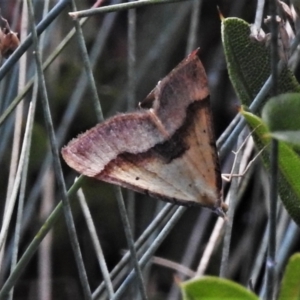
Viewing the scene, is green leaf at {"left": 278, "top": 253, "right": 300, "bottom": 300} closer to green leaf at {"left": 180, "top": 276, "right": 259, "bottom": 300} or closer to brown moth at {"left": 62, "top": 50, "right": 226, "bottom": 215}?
green leaf at {"left": 180, "top": 276, "right": 259, "bottom": 300}

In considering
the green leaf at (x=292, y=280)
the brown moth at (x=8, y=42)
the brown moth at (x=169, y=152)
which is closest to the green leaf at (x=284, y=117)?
the green leaf at (x=292, y=280)

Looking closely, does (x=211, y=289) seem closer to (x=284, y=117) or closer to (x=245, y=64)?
(x=284, y=117)

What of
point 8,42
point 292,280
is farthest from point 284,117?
point 8,42

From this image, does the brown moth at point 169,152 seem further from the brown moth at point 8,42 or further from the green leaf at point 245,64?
the brown moth at point 8,42

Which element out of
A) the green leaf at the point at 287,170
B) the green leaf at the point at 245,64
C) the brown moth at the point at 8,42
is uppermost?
the brown moth at the point at 8,42

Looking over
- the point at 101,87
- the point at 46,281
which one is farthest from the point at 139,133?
the point at 101,87

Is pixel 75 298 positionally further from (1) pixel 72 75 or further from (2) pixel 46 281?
(1) pixel 72 75

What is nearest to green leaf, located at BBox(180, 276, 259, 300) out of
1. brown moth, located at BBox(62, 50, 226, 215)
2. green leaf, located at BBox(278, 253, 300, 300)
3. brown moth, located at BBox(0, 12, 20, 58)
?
green leaf, located at BBox(278, 253, 300, 300)
